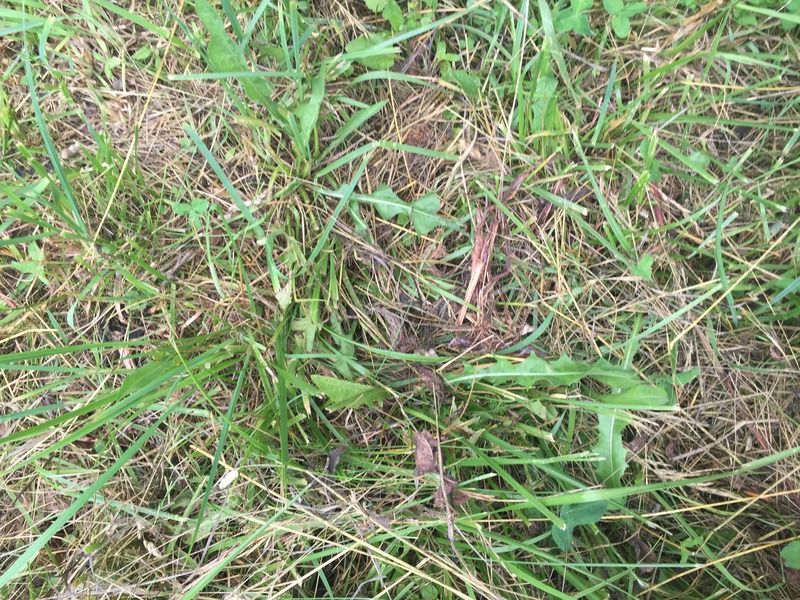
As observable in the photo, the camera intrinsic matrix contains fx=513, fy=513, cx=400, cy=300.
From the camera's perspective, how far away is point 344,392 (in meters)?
1.50

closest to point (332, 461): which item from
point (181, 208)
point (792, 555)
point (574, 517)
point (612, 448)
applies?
point (574, 517)

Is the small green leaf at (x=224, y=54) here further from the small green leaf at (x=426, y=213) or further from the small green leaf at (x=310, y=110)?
the small green leaf at (x=426, y=213)

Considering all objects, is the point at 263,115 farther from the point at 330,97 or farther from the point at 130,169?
the point at 130,169

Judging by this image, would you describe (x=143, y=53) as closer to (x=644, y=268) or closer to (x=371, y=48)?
(x=371, y=48)

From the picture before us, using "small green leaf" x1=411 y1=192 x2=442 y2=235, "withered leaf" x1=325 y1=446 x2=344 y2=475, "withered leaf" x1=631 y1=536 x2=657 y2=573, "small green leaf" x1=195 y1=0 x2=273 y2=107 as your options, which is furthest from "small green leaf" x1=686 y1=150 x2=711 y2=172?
"withered leaf" x1=325 y1=446 x2=344 y2=475

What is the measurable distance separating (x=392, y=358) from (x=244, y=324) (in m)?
0.49

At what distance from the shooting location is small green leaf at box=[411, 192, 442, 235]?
163cm

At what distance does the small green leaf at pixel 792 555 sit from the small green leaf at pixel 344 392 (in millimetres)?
1310

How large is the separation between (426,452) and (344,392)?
1.03ft

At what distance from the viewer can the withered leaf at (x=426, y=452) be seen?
156 centimetres

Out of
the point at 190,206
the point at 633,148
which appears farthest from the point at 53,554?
the point at 633,148

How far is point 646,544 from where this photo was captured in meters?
1.58

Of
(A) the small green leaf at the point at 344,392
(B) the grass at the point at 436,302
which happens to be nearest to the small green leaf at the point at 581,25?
(B) the grass at the point at 436,302

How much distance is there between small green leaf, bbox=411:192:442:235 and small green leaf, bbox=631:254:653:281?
0.62 metres
